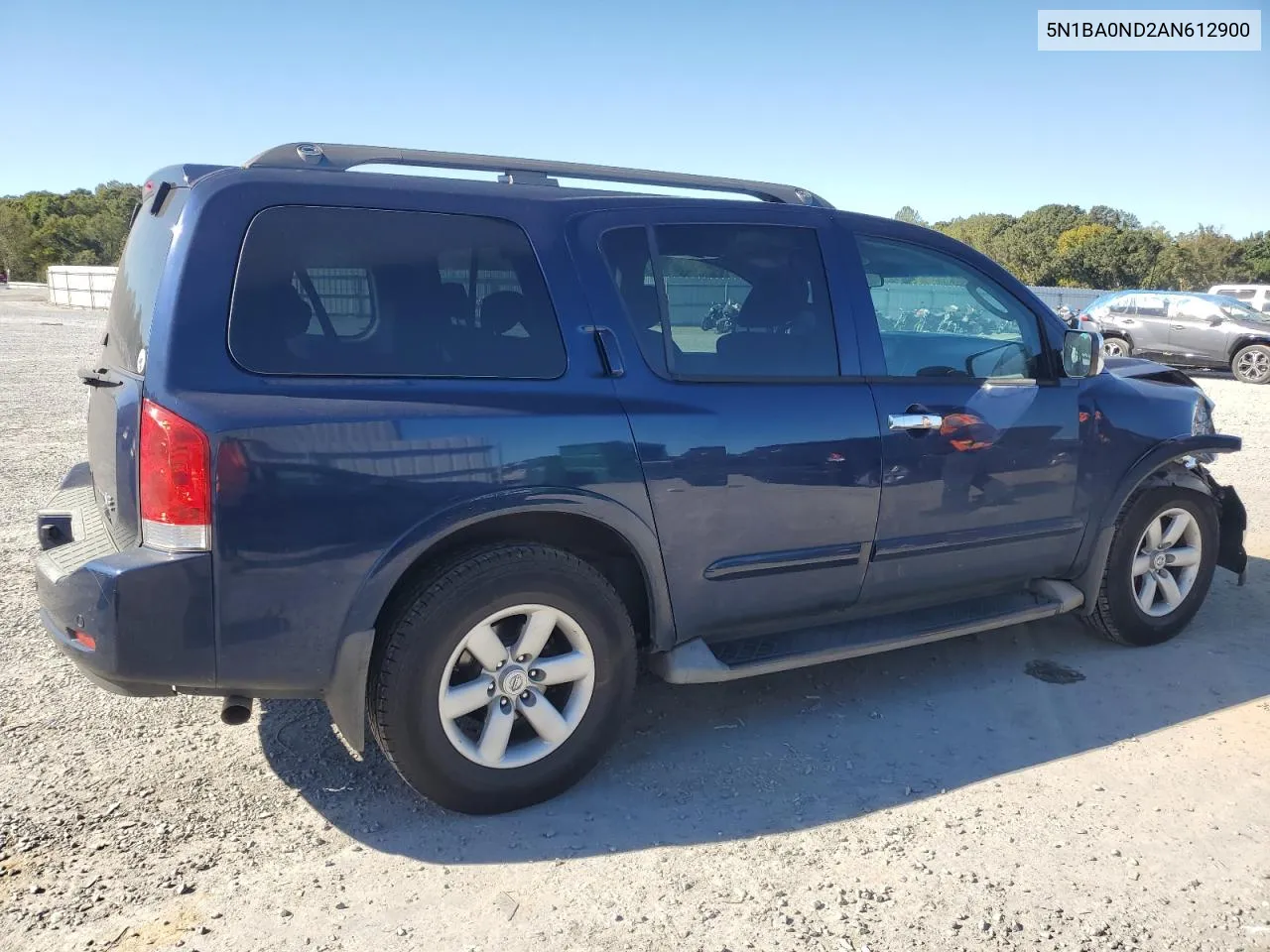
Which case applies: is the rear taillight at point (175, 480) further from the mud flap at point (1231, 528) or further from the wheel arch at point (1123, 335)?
the wheel arch at point (1123, 335)

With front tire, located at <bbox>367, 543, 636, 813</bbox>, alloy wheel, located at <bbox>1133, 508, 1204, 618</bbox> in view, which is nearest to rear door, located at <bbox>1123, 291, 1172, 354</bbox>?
alloy wheel, located at <bbox>1133, 508, 1204, 618</bbox>

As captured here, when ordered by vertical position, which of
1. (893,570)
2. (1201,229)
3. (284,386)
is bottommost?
(893,570)

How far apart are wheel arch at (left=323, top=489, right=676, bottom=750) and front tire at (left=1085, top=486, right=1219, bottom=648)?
2.24 metres

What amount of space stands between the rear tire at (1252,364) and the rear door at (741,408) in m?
16.6

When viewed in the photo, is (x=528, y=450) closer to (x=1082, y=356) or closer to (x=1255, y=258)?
(x=1082, y=356)

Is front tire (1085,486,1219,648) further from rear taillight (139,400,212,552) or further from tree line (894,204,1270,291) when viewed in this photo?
tree line (894,204,1270,291)

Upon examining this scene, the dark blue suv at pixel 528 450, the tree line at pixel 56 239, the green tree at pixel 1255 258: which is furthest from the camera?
the tree line at pixel 56 239

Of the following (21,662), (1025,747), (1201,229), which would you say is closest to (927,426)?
(1025,747)

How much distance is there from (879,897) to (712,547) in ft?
3.78

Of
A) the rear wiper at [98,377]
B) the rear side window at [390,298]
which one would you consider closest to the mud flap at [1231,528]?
the rear side window at [390,298]

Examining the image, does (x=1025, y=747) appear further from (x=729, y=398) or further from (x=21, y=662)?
(x=21, y=662)

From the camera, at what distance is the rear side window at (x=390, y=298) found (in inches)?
→ 104

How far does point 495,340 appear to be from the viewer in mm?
2922

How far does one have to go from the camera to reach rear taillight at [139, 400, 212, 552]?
97.2 inches
